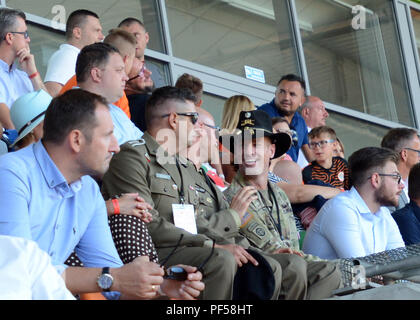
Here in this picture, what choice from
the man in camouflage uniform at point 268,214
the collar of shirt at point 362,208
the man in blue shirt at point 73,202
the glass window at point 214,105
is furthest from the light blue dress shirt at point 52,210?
the glass window at point 214,105

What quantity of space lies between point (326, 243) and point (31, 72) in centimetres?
220

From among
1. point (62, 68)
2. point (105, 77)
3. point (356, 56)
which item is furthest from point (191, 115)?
point (356, 56)

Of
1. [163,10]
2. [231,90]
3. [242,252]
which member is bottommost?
[242,252]

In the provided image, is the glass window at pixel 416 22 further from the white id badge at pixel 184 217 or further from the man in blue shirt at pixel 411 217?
the white id badge at pixel 184 217

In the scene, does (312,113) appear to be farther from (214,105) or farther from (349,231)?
(349,231)

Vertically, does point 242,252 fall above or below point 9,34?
below

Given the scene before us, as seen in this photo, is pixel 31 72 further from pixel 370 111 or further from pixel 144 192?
pixel 370 111

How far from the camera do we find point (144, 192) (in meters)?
3.95

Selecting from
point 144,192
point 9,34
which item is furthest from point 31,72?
point 144,192

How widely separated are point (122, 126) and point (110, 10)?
9.13 ft

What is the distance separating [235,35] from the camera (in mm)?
8484

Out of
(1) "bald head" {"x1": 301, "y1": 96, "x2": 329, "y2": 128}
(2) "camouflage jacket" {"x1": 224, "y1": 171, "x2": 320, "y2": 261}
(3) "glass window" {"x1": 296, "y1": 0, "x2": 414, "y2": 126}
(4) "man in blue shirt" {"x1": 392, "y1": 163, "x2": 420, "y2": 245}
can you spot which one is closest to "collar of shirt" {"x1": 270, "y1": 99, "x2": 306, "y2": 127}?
(1) "bald head" {"x1": 301, "y1": 96, "x2": 329, "y2": 128}

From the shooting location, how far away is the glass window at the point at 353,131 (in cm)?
964

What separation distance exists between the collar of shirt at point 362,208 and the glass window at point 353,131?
4484mm
